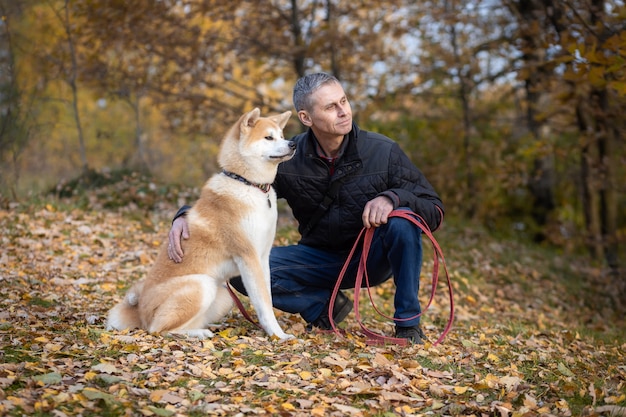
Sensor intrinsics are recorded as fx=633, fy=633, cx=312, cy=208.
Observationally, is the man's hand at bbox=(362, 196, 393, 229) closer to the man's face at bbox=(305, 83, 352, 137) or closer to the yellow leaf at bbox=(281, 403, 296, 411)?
the man's face at bbox=(305, 83, 352, 137)

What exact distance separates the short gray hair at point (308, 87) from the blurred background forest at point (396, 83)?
2892 mm

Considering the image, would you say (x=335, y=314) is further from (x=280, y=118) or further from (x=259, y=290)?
(x=280, y=118)

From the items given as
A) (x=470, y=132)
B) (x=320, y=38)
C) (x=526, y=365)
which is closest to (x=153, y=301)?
(x=526, y=365)

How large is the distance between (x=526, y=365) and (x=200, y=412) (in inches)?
83.4

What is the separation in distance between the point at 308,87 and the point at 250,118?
512 millimetres

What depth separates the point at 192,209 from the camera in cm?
423

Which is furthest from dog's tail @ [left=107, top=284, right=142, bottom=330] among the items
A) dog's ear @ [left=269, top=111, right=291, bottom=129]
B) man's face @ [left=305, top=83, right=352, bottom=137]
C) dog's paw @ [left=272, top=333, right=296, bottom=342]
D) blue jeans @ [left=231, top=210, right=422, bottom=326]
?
man's face @ [left=305, top=83, right=352, bottom=137]

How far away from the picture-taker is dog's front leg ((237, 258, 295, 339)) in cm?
401

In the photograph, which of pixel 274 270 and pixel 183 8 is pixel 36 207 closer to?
pixel 183 8

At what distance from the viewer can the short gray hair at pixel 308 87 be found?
14.3ft

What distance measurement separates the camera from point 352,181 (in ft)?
14.5

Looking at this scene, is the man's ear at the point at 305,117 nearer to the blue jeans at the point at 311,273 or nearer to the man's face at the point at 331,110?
the man's face at the point at 331,110

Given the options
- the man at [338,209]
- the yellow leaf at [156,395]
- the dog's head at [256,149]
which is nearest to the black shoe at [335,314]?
the man at [338,209]

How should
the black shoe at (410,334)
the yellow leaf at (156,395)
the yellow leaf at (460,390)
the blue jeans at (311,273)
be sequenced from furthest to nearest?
1. the blue jeans at (311,273)
2. the black shoe at (410,334)
3. the yellow leaf at (460,390)
4. the yellow leaf at (156,395)
